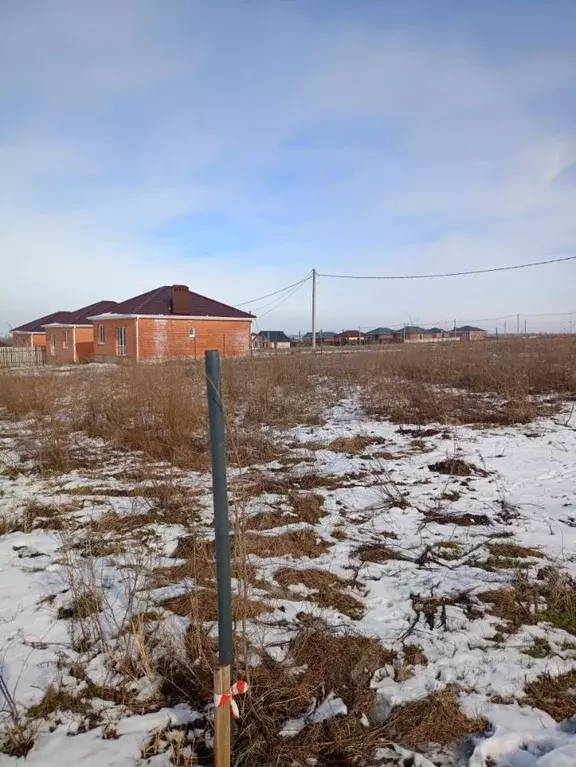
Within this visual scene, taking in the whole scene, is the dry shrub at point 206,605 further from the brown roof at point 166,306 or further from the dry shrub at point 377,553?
the brown roof at point 166,306

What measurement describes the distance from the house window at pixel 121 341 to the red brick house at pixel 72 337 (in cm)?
487

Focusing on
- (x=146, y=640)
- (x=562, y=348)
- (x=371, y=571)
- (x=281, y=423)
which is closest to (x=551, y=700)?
(x=371, y=571)

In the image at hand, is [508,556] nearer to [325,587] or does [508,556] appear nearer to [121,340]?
[325,587]

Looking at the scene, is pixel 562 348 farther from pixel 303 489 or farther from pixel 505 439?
pixel 303 489

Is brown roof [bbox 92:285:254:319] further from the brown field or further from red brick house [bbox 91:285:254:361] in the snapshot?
the brown field

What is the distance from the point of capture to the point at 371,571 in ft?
10.5

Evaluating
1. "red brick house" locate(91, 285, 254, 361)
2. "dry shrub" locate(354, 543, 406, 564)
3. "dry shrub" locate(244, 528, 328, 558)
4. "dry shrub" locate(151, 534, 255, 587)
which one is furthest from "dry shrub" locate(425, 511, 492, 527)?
"red brick house" locate(91, 285, 254, 361)

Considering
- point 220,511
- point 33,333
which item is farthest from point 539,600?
point 33,333

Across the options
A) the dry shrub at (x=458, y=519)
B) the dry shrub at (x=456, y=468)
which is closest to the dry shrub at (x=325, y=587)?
the dry shrub at (x=458, y=519)

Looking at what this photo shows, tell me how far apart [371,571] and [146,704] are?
1.66 m

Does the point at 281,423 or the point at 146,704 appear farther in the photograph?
the point at 281,423

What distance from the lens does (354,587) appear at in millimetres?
2963

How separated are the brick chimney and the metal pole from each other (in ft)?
77.7

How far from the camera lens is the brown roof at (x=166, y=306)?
24.3m
